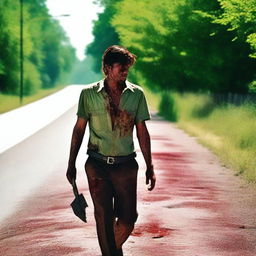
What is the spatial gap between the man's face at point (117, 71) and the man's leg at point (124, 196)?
26.2 inches

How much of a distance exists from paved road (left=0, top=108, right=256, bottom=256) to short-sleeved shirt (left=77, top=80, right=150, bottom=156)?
1.73 meters

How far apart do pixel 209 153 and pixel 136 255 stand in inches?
463

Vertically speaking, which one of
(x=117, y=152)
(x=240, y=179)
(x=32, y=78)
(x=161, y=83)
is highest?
(x=117, y=152)

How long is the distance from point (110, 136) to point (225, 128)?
17.7 metres

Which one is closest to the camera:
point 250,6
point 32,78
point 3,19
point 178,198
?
point 178,198

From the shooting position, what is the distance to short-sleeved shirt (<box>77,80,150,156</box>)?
5.74m

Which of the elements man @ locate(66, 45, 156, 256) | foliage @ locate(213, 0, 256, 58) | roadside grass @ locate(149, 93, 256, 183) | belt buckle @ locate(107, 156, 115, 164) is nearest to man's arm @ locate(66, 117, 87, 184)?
man @ locate(66, 45, 156, 256)

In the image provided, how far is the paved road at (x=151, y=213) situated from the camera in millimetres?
7496

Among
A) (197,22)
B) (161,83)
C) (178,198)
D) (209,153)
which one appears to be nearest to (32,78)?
(161,83)

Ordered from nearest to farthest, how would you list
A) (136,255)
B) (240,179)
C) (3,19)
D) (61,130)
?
(136,255) → (240,179) → (61,130) → (3,19)

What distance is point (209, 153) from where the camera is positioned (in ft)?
61.2

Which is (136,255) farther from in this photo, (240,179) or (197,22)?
(197,22)

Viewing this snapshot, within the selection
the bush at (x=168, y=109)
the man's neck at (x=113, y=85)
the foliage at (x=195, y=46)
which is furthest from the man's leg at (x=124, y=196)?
the bush at (x=168, y=109)

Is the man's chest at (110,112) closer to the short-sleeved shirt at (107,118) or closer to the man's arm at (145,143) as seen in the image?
the short-sleeved shirt at (107,118)
